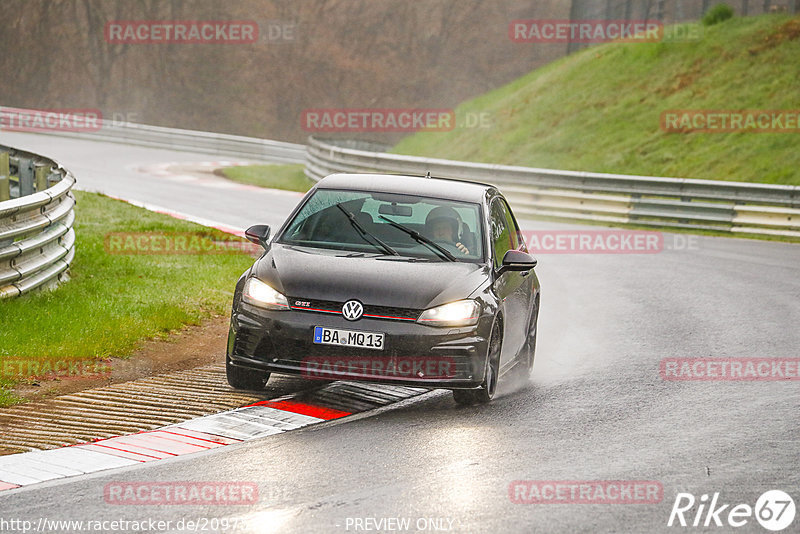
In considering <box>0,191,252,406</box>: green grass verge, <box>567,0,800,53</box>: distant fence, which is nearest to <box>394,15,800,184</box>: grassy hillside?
<box>567,0,800,53</box>: distant fence

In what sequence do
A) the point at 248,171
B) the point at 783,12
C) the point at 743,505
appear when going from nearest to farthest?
1. the point at 743,505
2. the point at 248,171
3. the point at 783,12

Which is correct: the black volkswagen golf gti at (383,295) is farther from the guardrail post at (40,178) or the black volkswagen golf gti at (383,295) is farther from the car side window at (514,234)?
the guardrail post at (40,178)

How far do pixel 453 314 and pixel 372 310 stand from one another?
0.58 meters

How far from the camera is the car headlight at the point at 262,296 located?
8.20 metres

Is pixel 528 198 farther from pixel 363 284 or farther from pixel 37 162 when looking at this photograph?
pixel 363 284

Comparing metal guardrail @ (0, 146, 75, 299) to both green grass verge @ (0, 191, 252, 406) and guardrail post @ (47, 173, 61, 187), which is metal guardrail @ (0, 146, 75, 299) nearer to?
green grass verge @ (0, 191, 252, 406)

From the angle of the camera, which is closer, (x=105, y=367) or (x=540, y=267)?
(x=105, y=367)

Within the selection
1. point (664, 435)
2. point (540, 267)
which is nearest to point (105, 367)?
point (664, 435)

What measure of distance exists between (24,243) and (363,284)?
414 centimetres

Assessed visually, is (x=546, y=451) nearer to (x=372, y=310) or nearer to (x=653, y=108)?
(x=372, y=310)

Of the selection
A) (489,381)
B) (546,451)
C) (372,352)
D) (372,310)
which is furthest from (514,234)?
(546,451)

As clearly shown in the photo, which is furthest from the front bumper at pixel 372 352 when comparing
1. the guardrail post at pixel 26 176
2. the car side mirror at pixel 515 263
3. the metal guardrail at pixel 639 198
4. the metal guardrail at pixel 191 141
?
the metal guardrail at pixel 191 141

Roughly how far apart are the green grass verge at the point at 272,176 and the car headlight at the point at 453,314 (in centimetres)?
1945

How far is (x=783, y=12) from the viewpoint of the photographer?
37.2m
